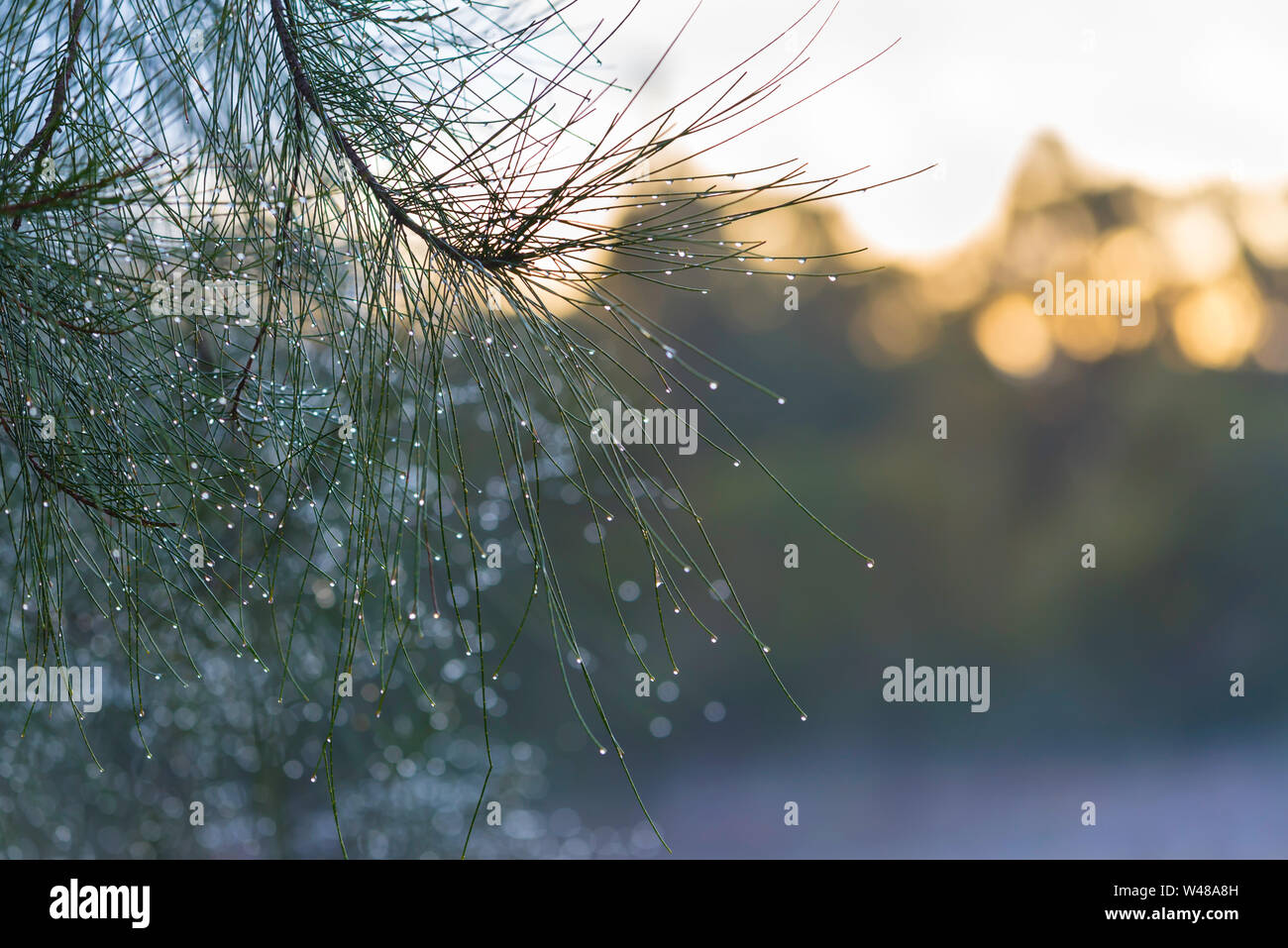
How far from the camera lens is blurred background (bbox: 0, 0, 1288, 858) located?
323 cm

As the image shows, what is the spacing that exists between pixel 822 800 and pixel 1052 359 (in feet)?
6.19

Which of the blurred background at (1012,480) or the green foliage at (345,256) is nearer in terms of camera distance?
→ the green foliage at (345,256)

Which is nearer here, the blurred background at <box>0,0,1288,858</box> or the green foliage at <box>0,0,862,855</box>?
the green foliage at <box>0,0,862,855</box>

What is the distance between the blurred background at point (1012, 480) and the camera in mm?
3232

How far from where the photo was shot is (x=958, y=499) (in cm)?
346

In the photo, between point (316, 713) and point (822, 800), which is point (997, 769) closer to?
point (822, 800)

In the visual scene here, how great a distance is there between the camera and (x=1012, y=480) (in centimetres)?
351

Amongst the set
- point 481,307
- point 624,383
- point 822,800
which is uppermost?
point 624,383

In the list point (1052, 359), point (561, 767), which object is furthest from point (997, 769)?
point (561, 767)

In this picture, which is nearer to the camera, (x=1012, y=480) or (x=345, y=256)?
(x=345, y=256)
